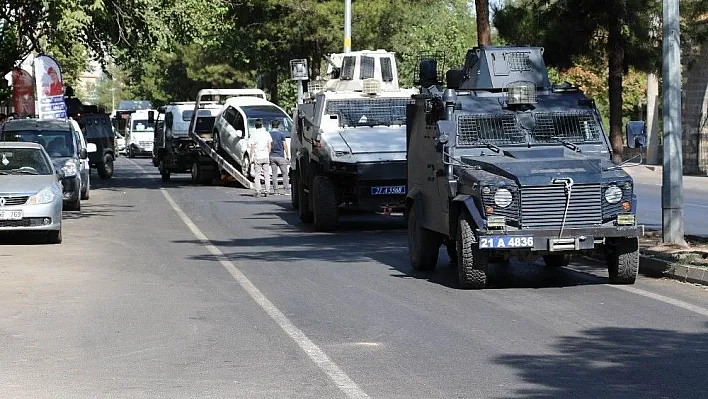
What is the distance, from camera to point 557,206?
1306cm

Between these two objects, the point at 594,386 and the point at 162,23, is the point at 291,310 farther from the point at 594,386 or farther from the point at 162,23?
the point at 162,23

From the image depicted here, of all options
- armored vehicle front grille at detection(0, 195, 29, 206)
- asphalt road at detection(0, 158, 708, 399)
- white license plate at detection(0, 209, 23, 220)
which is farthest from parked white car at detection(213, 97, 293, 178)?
asphalt road at detection(0, 158, 708, 399)

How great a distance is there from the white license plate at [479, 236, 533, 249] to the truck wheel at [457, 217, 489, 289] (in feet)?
0.84

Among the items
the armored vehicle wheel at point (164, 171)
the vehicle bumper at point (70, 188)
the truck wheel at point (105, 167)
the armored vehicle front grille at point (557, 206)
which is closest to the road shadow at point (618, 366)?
the armored vehicle front grille at point (557, 206)

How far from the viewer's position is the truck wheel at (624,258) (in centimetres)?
1341

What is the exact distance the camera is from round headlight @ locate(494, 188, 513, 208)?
12977 millimetres

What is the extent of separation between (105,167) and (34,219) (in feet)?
82.6

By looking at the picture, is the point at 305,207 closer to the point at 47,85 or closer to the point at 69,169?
the point at 69,169

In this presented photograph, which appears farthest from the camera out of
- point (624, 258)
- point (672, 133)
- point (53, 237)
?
point (53, 237)

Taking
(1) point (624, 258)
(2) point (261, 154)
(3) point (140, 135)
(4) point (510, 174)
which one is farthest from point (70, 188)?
(3) point (140, 135)

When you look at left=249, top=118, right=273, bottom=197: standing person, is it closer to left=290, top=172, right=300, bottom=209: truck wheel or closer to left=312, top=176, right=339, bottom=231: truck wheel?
left=290, top=172, right=300, bottom=209: truck wheel

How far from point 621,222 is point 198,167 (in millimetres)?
26038

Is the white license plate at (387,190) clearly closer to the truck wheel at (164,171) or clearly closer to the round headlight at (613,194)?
the round headlight at (613,194)

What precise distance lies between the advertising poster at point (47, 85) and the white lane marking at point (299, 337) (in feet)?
57.7
